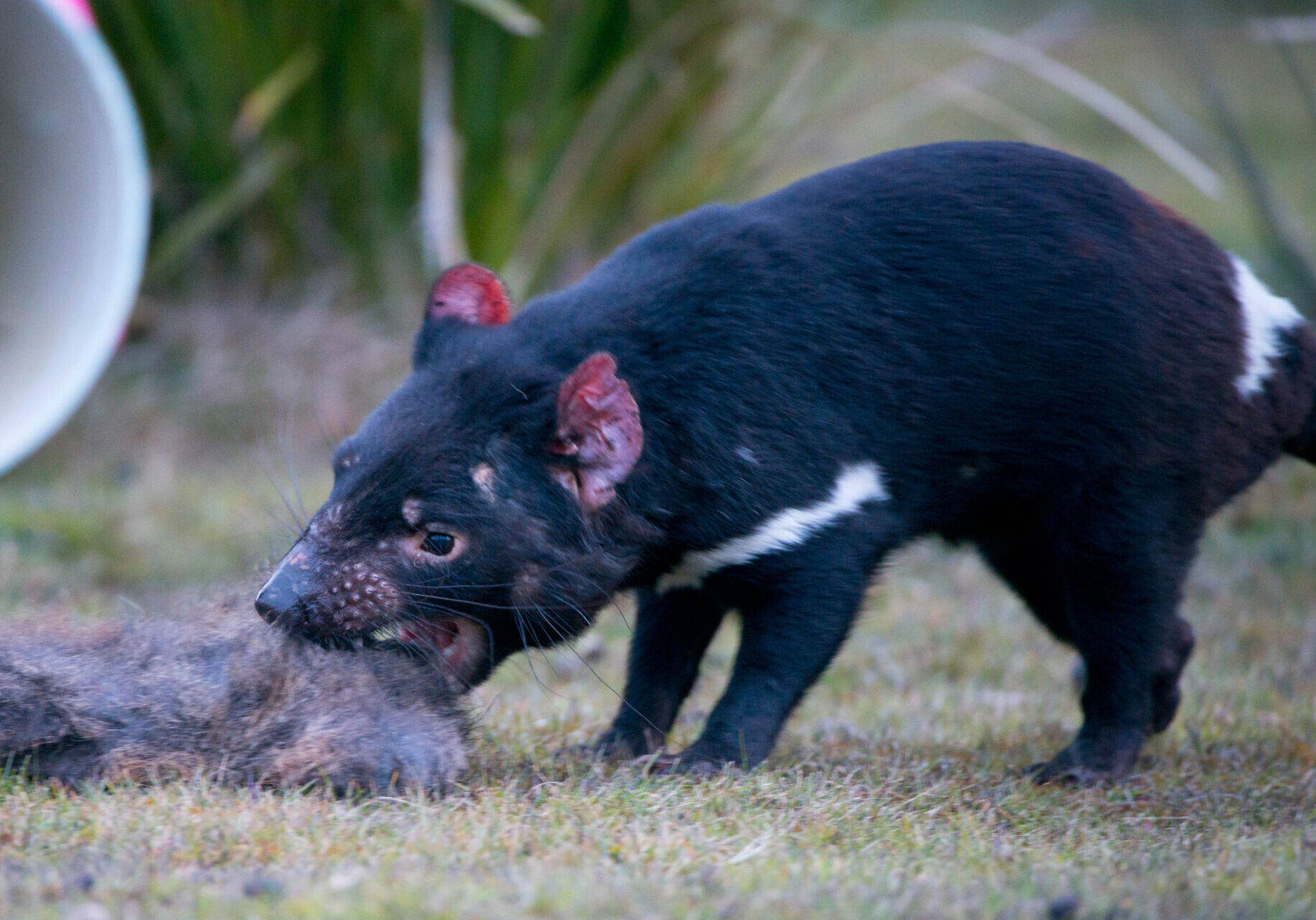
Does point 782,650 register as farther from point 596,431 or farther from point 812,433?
point 596,431

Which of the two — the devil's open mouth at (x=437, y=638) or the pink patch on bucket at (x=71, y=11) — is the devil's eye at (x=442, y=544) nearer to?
the devil's open mouth at (x=437, y=638)

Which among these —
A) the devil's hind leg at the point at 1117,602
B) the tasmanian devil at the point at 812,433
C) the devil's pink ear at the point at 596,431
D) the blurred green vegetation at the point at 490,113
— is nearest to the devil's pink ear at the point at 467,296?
the tasmanian devil at the point at 812,433

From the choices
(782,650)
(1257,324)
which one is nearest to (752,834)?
(782,650)

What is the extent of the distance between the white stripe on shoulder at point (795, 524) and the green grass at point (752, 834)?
16.6 inches

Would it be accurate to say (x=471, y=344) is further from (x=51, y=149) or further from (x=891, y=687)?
(x=51, y=149)

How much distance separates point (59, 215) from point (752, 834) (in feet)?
11.1

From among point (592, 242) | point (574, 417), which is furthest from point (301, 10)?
point (574, 417)

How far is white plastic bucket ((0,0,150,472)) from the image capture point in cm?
416

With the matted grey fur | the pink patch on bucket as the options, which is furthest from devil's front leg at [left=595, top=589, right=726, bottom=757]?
the pink patch on bucket

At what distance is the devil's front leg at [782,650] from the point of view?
2643 millimetres

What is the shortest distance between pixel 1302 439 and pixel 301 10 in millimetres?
4417

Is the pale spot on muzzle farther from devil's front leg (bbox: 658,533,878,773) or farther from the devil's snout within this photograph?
devil's front leg (bbox: 658,533,878,773)

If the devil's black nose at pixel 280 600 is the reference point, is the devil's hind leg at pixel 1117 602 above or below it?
below

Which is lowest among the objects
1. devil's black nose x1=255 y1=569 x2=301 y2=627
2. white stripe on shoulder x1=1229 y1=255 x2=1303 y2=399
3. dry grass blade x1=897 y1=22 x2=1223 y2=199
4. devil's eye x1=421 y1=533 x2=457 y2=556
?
devil's black nose x1=255 y1=569 x2=301 y2=627
